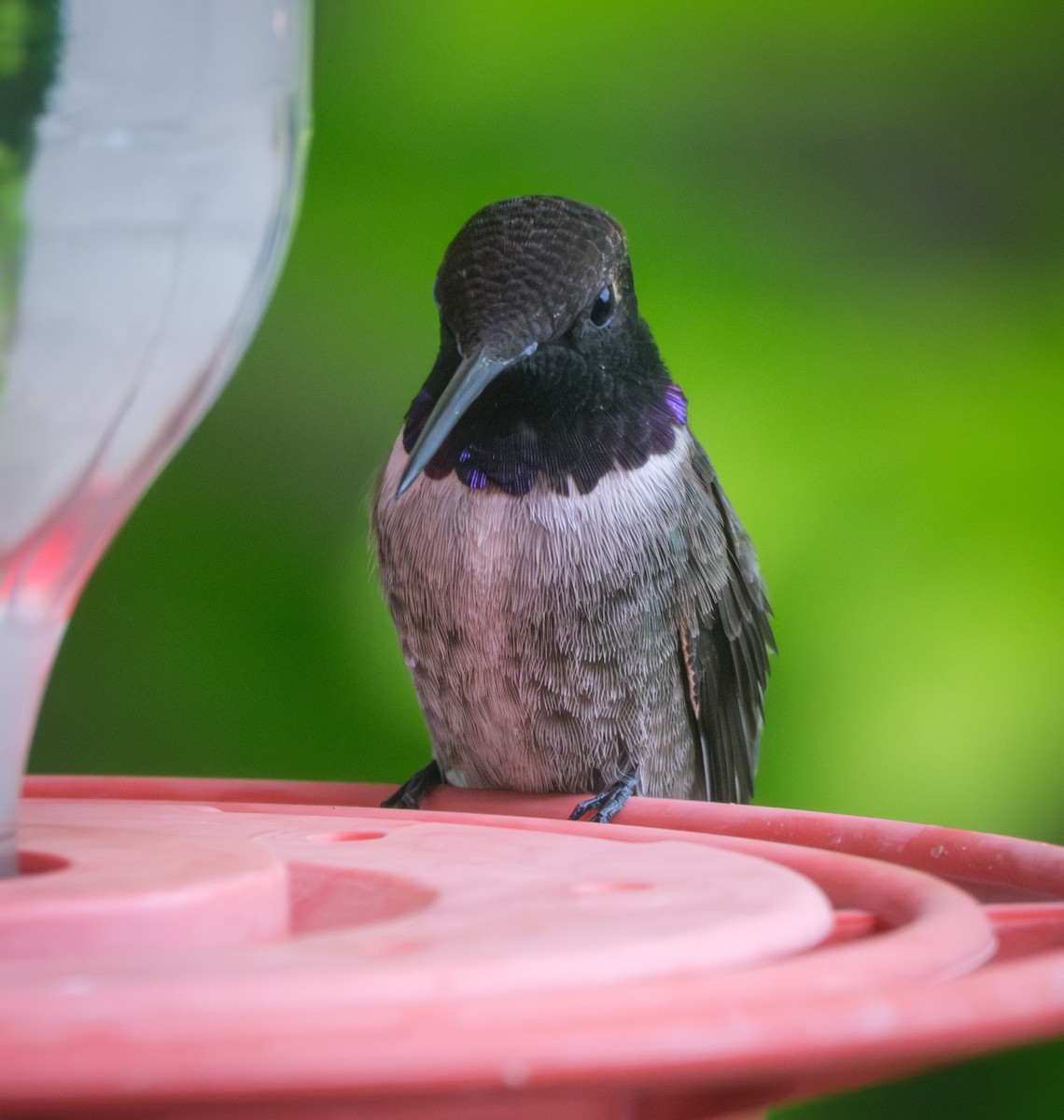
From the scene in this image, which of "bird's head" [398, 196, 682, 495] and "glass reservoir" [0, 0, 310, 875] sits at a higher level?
"bird's head" [398, 196, 682, 495]

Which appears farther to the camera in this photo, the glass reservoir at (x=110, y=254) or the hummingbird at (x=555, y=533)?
the hummingbird at (x=555, y=533)

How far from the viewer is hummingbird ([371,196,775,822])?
4.69 feet

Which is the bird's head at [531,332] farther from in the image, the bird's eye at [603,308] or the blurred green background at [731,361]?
the blurred green background at [731,361]

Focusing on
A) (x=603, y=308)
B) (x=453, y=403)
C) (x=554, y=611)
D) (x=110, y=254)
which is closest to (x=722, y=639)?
(x=554, y=611)

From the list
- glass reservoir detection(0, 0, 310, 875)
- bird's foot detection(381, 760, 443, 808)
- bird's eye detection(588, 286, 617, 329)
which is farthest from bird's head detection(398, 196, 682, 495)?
glass reservoir detection(0, 0, 310, 875)

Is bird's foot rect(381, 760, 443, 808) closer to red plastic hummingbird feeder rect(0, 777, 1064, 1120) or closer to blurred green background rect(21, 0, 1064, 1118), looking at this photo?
blurred green background rect(21, 0, 1064, 1118)

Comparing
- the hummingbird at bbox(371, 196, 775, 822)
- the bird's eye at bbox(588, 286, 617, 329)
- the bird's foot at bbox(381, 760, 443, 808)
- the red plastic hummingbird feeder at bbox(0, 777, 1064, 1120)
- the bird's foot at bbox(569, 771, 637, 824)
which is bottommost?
the bird's foot at bbox(381, 760, 443, 808)

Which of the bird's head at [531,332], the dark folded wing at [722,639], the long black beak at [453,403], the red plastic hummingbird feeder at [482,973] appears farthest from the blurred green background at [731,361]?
the red plastic hummingbird feeder at [482,973]

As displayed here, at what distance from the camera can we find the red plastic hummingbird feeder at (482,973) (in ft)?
1.02

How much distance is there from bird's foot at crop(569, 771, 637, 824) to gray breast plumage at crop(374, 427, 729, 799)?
19 mm

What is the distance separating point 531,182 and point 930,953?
169cm

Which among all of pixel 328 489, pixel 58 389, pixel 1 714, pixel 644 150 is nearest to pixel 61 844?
pixel 1 714

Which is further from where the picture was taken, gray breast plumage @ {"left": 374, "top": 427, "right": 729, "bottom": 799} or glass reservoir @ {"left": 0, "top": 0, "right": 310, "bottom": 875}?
gray breast plumage @ {"left": 374, "top": 427, "right": 729, "bottom": 799}

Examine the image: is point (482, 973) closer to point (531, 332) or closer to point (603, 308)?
point (531, 332)
